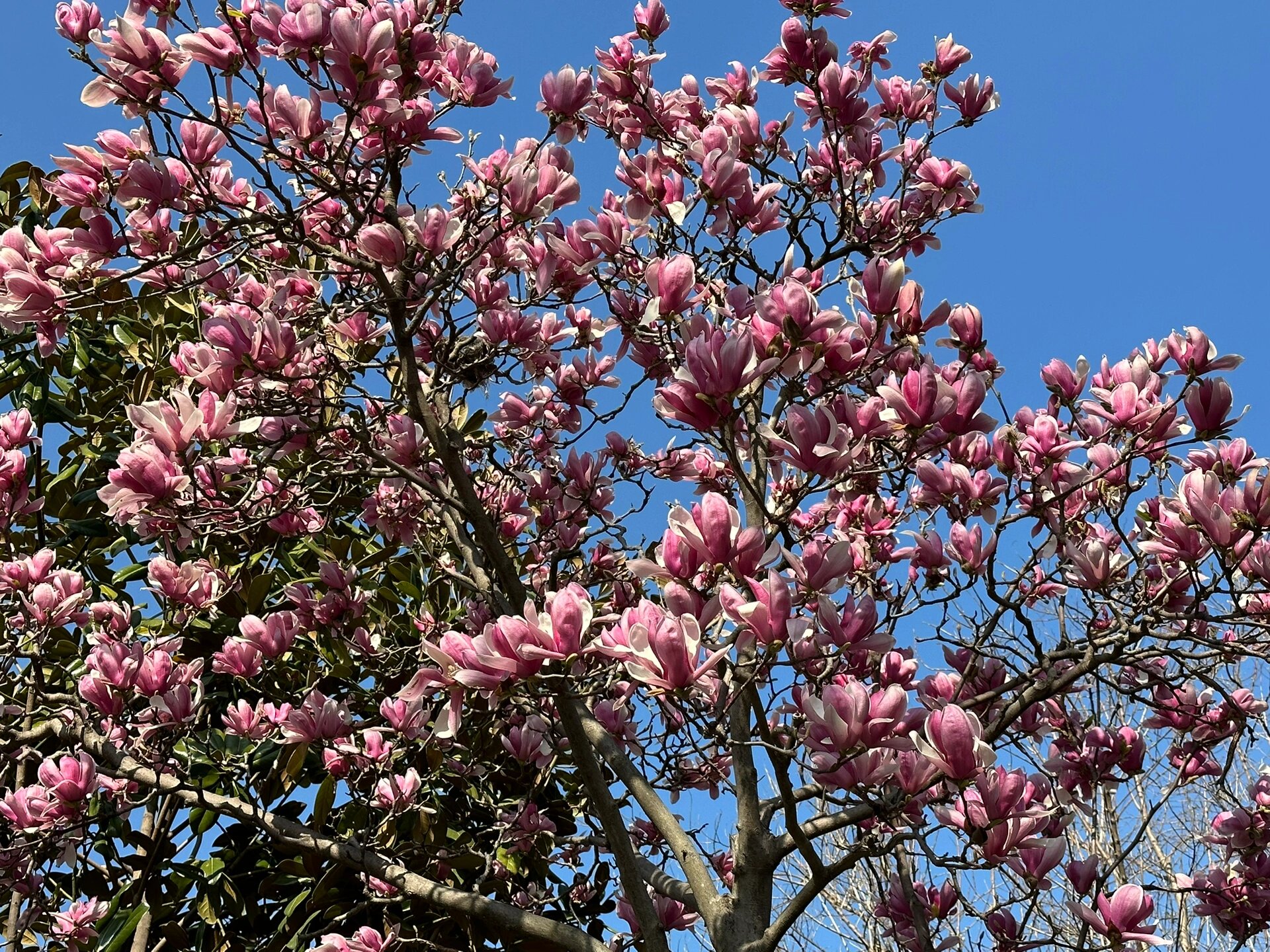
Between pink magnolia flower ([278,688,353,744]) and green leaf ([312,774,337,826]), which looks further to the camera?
green leaf ([312,774,337,826])

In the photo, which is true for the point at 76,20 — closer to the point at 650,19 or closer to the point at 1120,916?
the point at 650,19

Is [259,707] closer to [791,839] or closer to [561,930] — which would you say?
[561,930]

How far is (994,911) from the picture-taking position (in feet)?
7.48

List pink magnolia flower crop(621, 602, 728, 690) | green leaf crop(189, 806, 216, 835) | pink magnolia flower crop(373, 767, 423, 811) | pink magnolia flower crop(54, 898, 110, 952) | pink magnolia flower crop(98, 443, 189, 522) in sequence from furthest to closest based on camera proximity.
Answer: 1. green leaf crop(189, 806, 216, 835)
2. pink magnolia flower crop(54, 898, 110, 952)
3. pink magnolia flower crop(373, 767, 423, 811)
4. pink magnolia flower crop(98, 443, 189, 522)
5. pink magnolia flower crop(621, 602, 728, 690)

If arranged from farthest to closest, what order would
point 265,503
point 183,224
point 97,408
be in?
point 97,408 < point 183,224 < point 265,503

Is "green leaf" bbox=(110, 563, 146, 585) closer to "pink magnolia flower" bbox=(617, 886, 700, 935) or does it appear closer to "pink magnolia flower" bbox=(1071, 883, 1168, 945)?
"pink magnolia flower" bbox=(617, 886, 700, 935)

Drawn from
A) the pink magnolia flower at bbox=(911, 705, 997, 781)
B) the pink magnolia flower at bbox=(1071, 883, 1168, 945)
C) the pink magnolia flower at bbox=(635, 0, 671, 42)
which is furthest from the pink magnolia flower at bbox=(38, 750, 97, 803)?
the pink magnolia flower at bbox=(635, 0, 671, 42)

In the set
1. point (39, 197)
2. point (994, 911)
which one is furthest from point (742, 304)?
point (39, 197)

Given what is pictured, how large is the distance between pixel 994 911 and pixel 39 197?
12.2ft

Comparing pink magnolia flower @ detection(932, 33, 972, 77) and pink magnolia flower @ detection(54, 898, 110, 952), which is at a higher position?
pink magnolia flower @ detection(932, 33, 972, 77)

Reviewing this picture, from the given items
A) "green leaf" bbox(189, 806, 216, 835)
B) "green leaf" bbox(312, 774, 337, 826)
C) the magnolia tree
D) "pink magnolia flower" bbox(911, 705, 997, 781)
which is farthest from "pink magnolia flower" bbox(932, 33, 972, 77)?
"green leaf" bbox(189, 806, 216, 835)

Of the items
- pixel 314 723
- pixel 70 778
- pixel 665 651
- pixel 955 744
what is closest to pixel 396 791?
pixel 314 723

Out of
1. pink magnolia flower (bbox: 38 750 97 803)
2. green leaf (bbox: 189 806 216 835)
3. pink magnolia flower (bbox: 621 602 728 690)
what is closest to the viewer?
pink magnolia flower (bbox: 621 602 728 690)

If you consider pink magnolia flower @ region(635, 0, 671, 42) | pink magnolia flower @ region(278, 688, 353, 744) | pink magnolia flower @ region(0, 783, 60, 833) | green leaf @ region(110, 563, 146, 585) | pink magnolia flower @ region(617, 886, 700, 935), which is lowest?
pink magnolia flower @ region(0, 783, 60, 833)
